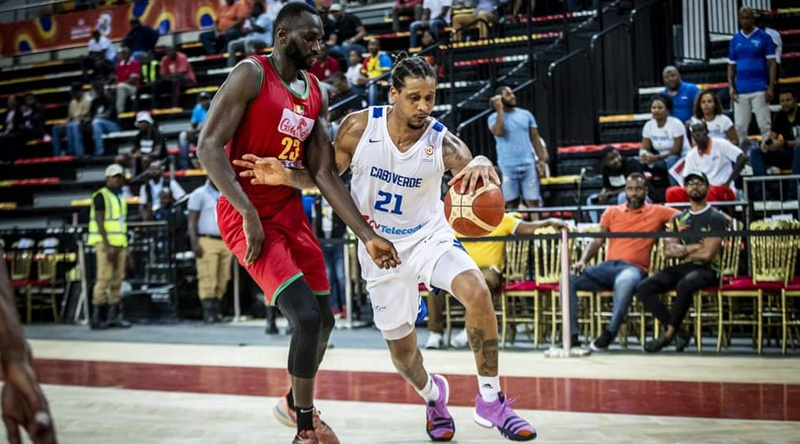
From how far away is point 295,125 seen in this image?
16.7 ft

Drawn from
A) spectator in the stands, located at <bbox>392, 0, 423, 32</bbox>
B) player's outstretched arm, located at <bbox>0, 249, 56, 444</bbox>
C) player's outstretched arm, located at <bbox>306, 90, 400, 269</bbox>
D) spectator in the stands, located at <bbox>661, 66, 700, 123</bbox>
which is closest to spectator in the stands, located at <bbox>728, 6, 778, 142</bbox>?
spectator in the stands, located at <bbox>661, 66, 700, 123</bbox>

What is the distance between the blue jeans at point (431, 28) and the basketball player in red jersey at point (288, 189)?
11.3 meters

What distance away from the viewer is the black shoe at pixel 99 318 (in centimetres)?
1354

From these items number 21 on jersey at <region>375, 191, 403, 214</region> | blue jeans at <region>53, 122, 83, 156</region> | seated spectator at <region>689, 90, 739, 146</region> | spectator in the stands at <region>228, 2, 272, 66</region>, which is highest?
spectator in the stands at <region>228, 2, 272, 66</region>

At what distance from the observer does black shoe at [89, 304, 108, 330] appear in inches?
533

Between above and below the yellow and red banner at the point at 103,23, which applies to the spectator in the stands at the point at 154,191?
below

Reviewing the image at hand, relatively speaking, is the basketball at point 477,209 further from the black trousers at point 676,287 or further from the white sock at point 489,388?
the black trousers at point 676,287

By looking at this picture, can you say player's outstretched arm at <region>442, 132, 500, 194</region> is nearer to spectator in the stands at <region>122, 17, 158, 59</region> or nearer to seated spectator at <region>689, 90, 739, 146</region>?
seated spectator at <region>689, 90, 739, 146</region>

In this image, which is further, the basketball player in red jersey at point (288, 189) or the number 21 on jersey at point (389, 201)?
the number 21 on jersey at point (389, 201)

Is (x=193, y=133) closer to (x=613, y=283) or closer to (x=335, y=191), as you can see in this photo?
(x=613, y=283)

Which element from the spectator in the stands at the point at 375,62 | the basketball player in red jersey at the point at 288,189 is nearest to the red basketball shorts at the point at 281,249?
the basketball player in red jersey at the point at 288,189

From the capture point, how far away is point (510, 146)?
1219cm

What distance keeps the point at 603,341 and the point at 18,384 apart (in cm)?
831

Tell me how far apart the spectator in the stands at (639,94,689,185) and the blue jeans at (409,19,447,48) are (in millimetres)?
5107
